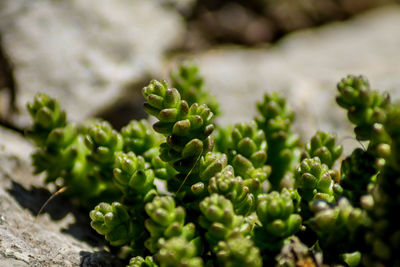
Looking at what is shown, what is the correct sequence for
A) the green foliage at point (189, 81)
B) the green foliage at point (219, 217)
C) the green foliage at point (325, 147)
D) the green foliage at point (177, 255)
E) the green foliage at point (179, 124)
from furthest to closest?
the green foliage at point (189, 81)
the green foliage at point (325, 147)
the green foliage at point (179, 124)
the green foliage at point (219, 217)
the green foliage at point (177, 255)

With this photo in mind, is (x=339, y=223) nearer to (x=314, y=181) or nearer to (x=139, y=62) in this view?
(x=314, y=181)

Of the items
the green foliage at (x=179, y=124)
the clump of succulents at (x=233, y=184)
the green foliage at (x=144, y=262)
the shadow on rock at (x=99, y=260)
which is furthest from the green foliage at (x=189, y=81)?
the green foliage at (x=144, y=262)

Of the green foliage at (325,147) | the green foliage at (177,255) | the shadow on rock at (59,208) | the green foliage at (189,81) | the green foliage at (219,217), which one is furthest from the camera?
the green foliage at (189,81)

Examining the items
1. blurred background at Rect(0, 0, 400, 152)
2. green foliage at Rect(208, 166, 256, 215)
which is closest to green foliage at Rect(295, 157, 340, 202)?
green foliage at Rect(208, 166, 256, 215)

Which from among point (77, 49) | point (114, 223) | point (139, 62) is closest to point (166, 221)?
point (114, 223)

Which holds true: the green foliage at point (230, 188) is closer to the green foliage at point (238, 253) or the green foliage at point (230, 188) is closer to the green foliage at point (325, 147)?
the green foliage at point (238, 253)

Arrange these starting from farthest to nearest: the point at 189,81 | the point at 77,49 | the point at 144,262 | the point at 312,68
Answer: the point at 312,68
the point at 77,49
the point at 189,81
the point at 144,262
